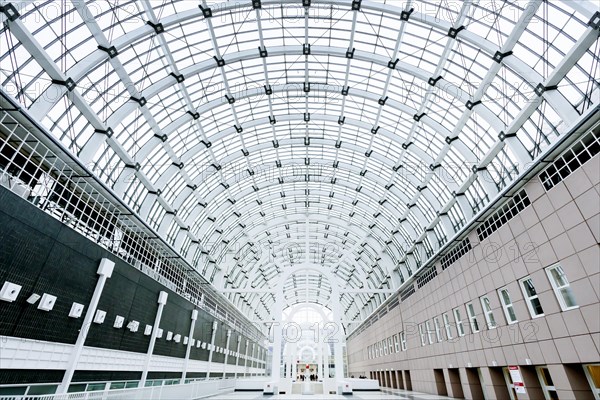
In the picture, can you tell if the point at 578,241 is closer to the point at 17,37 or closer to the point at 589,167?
the point at 589,167

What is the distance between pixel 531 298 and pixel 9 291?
21885 mm

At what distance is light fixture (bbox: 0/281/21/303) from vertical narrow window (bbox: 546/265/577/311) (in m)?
21.1

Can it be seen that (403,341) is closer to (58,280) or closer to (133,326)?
(133,326)

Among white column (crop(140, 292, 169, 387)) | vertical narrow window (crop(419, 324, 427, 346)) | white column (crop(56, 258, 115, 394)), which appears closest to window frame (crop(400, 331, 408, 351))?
vertical narrow window (crop(419, 324, 427, 346))

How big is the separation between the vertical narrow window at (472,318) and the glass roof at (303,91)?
6.02m

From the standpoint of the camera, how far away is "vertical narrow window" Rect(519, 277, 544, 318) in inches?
638

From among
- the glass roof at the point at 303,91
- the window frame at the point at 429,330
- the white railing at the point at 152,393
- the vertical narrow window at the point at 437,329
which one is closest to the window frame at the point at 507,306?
the glass roof at the point at 303,91

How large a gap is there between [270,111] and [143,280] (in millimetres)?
15668

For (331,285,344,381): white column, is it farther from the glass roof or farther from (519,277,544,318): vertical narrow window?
(519,277,544,318): vertical narrow window

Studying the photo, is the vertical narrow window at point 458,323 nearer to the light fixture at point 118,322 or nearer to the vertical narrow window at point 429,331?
the vertical narrow window at point 429,331

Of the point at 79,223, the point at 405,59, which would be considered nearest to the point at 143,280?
the point at 79,223

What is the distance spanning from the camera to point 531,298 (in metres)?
16.6

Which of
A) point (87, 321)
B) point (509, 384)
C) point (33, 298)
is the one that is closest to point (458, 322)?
point (509, 384)

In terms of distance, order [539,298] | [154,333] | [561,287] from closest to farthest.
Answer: [561,287], [539,298], [154,333]
